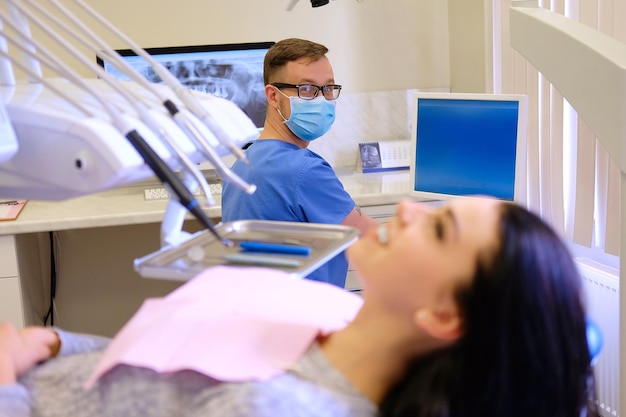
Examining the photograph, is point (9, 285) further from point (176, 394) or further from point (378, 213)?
point (176, 394)

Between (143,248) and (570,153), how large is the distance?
1.85 metres

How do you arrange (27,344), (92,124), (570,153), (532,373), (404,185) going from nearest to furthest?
(92,124), (532,373), (27,344), (570,153), (404,185)

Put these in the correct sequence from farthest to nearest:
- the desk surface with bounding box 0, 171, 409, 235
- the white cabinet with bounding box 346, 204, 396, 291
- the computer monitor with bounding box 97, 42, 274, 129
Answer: the computer monitor with bounding box 97, 42, 274, 129 < the white cabinet with bounding box 346, 204, 396, 291 < the desk surface with bounding box 0, 171, 409, 235

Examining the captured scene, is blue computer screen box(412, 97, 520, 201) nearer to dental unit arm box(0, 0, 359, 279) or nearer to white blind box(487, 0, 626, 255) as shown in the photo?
white blind box(487, 0, 626, 255)

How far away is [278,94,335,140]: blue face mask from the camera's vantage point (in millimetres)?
1982

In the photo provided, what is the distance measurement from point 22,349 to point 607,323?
6.06 feet

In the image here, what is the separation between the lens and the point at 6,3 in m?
0.77

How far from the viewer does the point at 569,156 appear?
7.47 ft

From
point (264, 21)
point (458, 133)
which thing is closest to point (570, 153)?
point (458, 133)

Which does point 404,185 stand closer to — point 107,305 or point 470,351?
point 107,305

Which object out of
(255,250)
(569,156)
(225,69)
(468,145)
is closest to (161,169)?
(255,250)

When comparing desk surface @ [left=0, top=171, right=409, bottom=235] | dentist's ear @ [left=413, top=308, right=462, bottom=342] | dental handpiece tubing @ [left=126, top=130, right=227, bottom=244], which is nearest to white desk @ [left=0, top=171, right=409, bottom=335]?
desk surface @ [left=0, top=171, right=409, bottom=235]

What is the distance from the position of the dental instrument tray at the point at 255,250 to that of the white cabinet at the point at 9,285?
5.43 ft

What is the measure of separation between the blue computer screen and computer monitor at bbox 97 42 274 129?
977 millimetres
